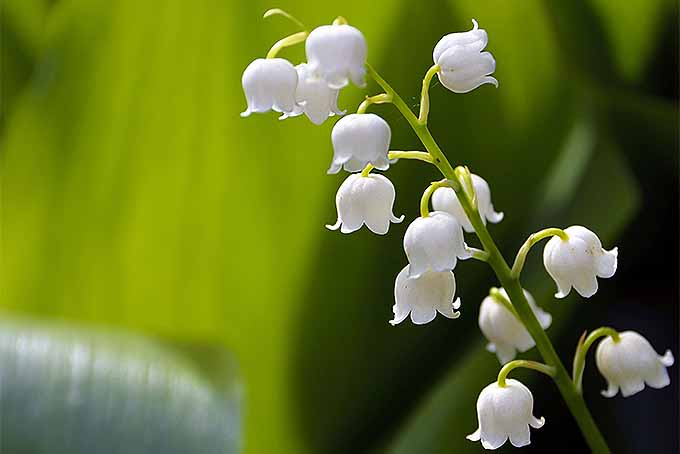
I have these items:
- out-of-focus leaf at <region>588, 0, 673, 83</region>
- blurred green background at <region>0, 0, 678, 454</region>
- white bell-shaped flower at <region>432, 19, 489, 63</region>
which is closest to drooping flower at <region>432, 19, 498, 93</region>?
white bell-shaped flower at <region>432, 19, 489, 63</region>

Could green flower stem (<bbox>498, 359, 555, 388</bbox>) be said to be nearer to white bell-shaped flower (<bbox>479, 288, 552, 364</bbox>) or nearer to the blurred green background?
white bell-shaped flower (<bbox>479, 288, 552, 364</bbox>)

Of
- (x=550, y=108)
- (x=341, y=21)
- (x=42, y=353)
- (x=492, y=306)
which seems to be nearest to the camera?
(x=341, y=21)

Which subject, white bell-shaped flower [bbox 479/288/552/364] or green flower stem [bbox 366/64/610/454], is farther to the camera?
white bell-shaped flower [bbox 479/288/552/364]

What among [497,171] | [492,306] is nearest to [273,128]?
[497,171]

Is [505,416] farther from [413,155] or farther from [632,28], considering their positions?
[632,28]

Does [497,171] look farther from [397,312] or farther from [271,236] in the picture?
[397,312]

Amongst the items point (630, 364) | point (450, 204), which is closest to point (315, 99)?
point (450, 204)
